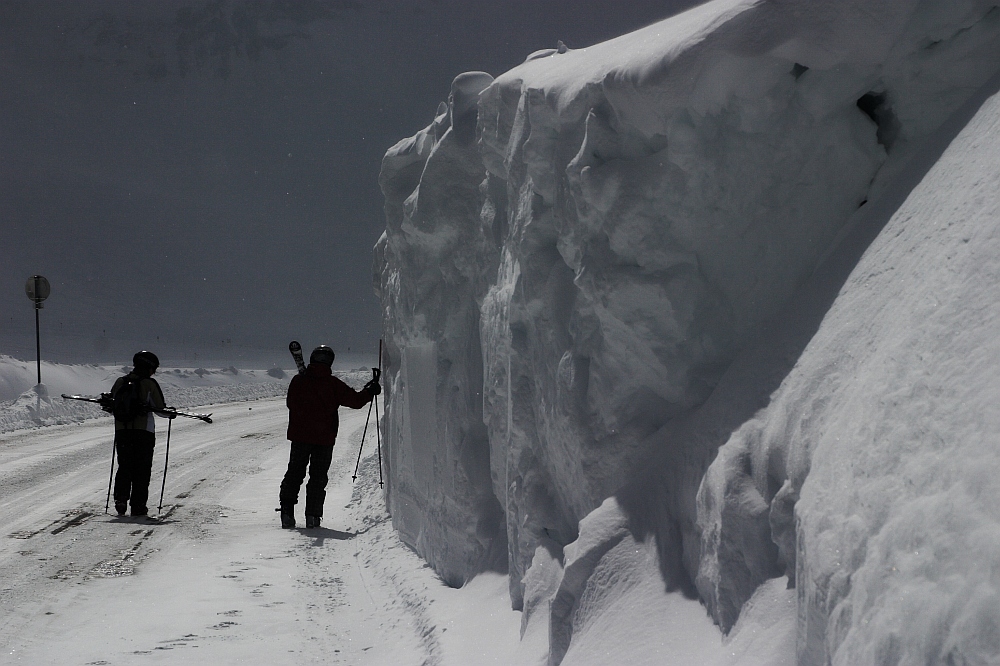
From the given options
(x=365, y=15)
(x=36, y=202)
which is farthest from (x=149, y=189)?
(x=365, y=15)

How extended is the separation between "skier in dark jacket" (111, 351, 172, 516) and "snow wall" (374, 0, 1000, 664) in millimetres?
4529

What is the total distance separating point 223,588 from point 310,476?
248 centimetres

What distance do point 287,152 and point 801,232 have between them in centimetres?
9289

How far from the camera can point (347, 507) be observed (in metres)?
8.76

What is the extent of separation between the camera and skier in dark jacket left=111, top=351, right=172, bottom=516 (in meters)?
7.58

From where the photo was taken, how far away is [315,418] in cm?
759

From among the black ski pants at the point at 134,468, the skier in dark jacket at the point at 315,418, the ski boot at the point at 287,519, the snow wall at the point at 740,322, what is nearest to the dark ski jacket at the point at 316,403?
the skier in dark jacket at the point at 315,418

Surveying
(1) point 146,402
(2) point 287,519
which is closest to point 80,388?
(1) point 146,402

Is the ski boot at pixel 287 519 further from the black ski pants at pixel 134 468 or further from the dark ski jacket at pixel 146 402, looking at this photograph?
the dark ski jacket at pixel 146 402

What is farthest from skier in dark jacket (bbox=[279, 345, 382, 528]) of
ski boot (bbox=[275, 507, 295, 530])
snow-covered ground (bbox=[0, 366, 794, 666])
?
snow-covered ground (bbox=[0, 366, 794, 666])

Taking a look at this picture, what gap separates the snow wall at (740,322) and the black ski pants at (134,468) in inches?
177

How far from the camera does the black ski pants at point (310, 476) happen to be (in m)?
7.34

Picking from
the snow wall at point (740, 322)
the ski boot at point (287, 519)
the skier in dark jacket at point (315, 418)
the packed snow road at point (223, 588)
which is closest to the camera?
the snow wall at point (740, 322)

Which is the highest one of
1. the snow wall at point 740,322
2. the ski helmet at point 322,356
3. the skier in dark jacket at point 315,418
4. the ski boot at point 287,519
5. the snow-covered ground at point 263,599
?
the snow wall at point 740,322
